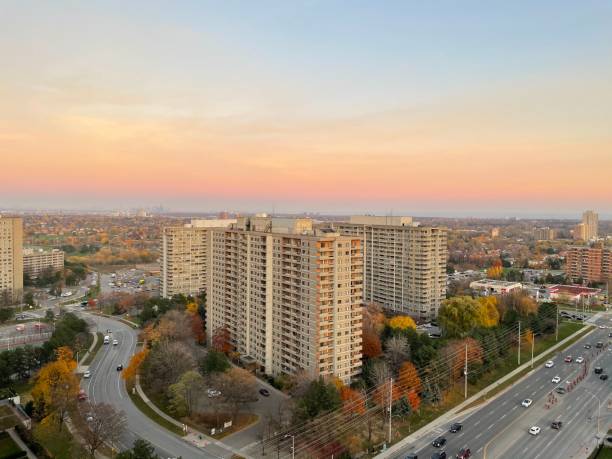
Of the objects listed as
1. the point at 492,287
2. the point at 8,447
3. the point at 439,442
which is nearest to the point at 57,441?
the point at 8,447

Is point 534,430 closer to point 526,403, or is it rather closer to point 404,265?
point 526,403

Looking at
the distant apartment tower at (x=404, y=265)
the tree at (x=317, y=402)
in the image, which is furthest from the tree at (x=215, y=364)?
the distant apartment tower at (x=404, y=265)

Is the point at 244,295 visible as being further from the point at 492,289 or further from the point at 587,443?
the point at 492,289

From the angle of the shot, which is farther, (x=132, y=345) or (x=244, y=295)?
(x=132, y=345)

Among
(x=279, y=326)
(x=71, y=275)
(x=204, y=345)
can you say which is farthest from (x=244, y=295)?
(x=71, y=275)

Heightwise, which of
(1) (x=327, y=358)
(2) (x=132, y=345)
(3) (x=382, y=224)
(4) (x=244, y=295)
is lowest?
(2) (x=132, y=345)

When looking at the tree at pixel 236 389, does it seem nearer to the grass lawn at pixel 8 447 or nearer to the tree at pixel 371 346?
the grass lawn at pixel 8 447

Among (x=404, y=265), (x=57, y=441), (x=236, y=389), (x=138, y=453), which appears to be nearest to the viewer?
(x=138, y=453)
